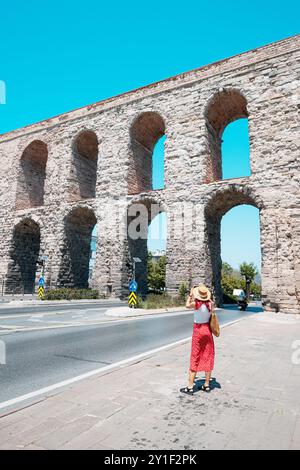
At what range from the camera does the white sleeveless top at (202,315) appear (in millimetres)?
4250

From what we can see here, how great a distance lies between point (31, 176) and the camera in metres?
31.2

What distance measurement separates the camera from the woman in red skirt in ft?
13.0

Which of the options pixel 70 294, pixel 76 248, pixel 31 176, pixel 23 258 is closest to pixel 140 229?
pixel 76 248

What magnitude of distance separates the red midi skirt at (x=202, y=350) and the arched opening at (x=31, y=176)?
28348mm

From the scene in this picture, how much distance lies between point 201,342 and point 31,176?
30.6 metres

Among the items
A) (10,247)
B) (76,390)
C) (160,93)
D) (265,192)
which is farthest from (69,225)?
(76,390)

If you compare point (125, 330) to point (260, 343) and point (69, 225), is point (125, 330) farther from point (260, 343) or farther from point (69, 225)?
point (69, 225)

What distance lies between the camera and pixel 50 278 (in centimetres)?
2505

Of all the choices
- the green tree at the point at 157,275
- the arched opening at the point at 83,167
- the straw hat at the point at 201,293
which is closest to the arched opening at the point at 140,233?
the arched opening at the point at 83,167

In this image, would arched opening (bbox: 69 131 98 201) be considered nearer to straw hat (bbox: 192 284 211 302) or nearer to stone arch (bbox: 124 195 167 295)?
stone arch (bbox: 124 195 167 295)


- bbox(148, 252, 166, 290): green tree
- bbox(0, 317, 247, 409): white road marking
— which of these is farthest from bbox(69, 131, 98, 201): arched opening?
bbox(148, 252, 166, 290): green tree

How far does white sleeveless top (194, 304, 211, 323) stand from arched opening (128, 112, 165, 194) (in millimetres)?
20109

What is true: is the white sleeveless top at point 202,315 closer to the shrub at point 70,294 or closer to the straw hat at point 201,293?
the straw hat at point 201,293

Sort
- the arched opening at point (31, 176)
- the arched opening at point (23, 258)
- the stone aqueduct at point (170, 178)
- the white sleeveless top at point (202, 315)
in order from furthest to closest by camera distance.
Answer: the arched opening at point (31, 176), the arched opening at point (23, 258), the stone aqueduct at point (170, 178), the white sleeveless top at point (202, 315)
